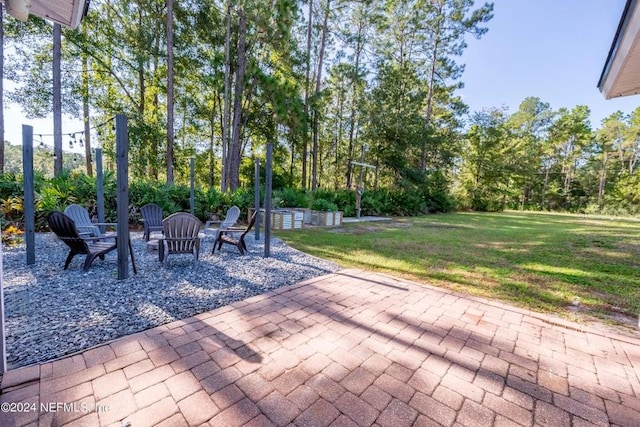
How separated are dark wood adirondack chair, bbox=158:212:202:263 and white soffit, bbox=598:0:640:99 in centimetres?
472

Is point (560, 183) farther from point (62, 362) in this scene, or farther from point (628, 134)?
point (62, 362)

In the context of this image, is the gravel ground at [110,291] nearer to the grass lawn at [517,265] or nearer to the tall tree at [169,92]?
the grass lawn at [517,265]

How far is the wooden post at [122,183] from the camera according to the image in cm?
327

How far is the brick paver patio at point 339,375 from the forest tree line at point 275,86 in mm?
9919

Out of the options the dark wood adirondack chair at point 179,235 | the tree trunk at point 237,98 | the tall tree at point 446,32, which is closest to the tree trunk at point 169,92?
the tree trunk at point 237,98

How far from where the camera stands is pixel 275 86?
11.5 m

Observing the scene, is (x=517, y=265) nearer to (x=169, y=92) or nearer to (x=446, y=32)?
(x=169, y=92)

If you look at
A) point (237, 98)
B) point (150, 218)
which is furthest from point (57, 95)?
point (150, 218)

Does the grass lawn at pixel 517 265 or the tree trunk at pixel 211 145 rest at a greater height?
the tree trunk at pixel 211 145

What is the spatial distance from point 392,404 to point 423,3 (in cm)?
2067

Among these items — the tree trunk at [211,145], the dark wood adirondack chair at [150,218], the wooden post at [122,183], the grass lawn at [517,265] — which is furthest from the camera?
the tree trunk at [211,145]

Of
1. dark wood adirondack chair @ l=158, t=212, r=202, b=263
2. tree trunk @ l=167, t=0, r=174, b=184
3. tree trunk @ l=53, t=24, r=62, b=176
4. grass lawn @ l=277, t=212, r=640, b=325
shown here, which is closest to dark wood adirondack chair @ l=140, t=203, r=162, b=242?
dark wood adirondack chair @ l=158, t=212, r=202, b=263

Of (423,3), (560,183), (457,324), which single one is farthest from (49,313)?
(560,183)

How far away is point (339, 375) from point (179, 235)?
3303 mm
